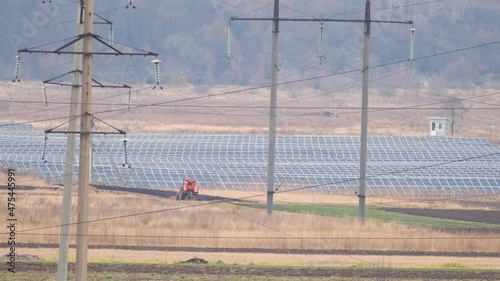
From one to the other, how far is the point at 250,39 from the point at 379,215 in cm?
13950

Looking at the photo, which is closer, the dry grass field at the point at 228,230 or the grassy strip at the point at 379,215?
the dry grass field at the point at 228,230

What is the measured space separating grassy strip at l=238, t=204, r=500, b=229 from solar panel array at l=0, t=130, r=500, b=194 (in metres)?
5.90

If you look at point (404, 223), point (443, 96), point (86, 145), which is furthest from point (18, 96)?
point (86, 145)

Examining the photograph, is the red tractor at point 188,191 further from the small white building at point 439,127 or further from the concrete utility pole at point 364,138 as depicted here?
the small white building at point 439,127

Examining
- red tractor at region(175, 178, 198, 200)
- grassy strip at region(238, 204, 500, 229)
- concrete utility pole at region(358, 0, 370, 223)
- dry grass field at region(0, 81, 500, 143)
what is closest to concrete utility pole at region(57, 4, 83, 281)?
concrete utility pole at region(358, 0, 370, 223)

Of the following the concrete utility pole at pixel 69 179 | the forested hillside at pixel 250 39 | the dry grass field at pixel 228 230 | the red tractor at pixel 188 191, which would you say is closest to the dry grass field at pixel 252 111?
the forested hillside at pixel 250 39

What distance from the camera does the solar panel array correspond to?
2549 inches

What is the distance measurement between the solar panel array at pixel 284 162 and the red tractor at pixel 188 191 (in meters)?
5.08

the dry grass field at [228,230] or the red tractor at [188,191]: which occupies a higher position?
the red tractor at [188,191]

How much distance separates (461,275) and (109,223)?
634 inches

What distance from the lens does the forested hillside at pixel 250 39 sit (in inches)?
6983

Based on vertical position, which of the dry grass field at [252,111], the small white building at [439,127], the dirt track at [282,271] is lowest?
the dirt track at [282,271]

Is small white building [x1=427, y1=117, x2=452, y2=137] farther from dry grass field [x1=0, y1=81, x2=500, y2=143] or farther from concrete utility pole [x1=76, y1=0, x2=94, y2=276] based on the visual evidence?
concrete utility pole [x1=76, y1=0, x2=94, y2=276]

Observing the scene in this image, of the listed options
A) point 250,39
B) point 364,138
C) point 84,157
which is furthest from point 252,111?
point 84,157
